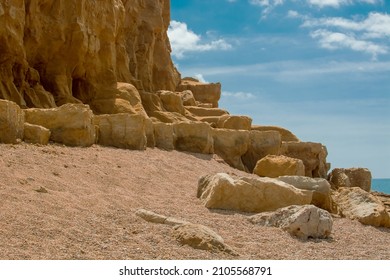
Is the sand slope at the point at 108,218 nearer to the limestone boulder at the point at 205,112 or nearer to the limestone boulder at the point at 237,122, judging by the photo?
the limestone boulder at the point at 237,122

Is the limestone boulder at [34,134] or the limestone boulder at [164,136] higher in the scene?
the limestone boulder at [164,136]

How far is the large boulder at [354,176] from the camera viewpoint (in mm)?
23859

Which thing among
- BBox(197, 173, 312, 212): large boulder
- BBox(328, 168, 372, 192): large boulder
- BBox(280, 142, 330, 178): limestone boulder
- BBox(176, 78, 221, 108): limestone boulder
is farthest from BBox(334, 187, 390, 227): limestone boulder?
BBox(176, 78, 221, 108): limestone boulder

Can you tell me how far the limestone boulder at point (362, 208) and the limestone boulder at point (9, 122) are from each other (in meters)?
7.27

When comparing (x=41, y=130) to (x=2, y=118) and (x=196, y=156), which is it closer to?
(x=2, y=118)

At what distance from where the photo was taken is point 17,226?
21.3ft

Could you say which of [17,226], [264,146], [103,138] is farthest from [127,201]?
[264,146]

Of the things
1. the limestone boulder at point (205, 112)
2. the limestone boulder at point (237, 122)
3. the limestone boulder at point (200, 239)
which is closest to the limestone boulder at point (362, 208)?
the limestone boulder at point (200, 239)

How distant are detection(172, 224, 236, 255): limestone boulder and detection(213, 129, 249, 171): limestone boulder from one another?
12900 millimetres

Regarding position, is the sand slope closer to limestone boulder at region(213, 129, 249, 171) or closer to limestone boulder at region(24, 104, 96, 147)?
limestone boulder at region(24, 104, 96, 147)

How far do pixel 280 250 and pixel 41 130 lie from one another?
769 centimetres

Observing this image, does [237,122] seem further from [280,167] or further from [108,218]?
[108,218]

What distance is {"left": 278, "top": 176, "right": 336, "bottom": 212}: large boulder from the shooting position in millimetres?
11250

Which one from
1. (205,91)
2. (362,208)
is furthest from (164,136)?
(205,91)
